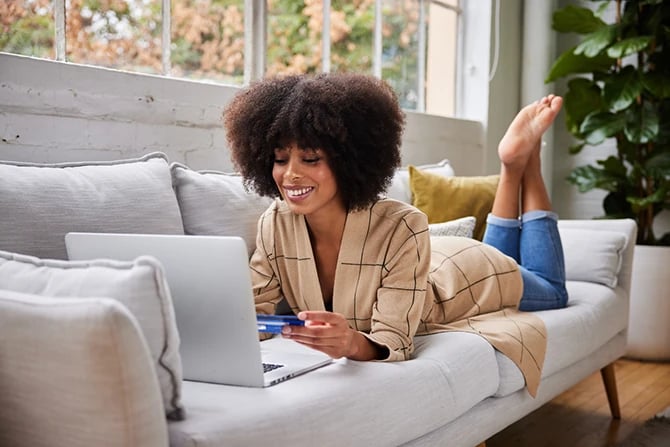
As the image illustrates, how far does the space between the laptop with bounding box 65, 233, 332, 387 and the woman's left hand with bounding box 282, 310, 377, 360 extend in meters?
0.09

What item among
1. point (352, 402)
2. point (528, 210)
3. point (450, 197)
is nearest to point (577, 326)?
point (528, 210)

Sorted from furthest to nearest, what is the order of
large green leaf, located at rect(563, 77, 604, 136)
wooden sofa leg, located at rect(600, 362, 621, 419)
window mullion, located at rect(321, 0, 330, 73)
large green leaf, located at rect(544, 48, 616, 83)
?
large green leaf, located at rect(563, 77, 604, 136) < large green leaf, located at rect(544, 48, 616, 83) < window mullion, located at rect(321, 0, 330, 73) < wooden sofa leg, located at rect(600, 362, 621, 419)

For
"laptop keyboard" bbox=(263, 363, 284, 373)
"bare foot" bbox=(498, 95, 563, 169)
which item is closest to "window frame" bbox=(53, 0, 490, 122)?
"bare foot" bbox=(498, 95, 563, 169)

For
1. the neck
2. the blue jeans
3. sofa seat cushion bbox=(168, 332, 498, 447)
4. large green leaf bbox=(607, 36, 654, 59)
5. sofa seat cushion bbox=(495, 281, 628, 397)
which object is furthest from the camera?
large green leaf bbox=(607, 36, 654, 59)

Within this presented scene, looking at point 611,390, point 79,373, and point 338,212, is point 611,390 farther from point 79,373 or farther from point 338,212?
point 79,373

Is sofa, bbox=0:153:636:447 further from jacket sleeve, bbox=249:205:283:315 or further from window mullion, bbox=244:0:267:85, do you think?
window mullion, bbox=244:0:267:85

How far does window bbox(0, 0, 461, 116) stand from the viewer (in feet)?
7.47

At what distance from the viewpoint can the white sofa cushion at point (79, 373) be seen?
0.98m

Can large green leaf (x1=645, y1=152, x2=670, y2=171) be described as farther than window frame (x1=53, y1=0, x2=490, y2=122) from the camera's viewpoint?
No

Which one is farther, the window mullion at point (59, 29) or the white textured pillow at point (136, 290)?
the window mullion at point (59, 29)

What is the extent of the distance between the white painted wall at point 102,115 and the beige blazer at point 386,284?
0.59 metres

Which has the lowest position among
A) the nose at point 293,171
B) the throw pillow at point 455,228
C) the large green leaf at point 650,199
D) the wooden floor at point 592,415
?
the wooden floor at point 592,415

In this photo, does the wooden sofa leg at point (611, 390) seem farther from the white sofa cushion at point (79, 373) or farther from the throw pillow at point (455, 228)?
the white sofa cushion at point (79, 373)

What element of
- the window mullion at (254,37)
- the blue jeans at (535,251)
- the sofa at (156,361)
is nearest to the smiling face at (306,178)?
the sofa at (156,361)
